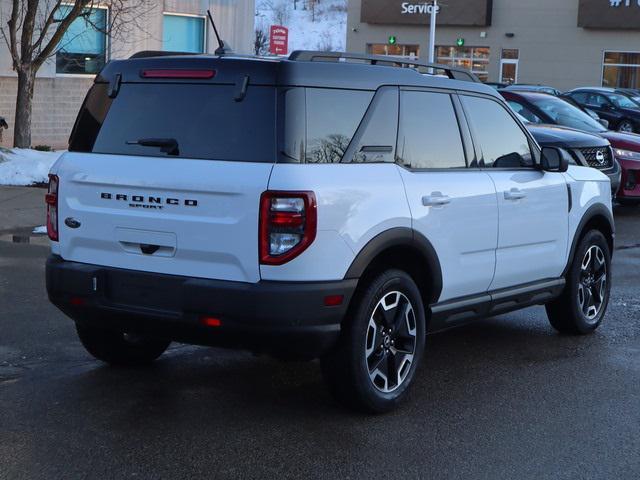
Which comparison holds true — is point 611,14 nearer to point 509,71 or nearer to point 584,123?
point 509,71

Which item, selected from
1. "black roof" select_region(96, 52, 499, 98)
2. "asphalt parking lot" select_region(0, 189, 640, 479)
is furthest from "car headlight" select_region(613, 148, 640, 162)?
"black roof" select_region(96, 52, 499, 98)

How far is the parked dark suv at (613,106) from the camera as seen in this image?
2884 cm

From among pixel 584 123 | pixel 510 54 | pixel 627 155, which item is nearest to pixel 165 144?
pixel 627 155

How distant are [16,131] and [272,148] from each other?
13.8 m

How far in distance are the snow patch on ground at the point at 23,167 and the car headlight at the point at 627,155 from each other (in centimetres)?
867

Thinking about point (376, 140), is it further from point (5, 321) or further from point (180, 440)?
point (5, 321)

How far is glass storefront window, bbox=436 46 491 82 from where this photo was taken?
2192 inches

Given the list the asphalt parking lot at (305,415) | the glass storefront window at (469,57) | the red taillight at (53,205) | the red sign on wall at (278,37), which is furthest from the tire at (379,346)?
the glass storefront window at (469,57)

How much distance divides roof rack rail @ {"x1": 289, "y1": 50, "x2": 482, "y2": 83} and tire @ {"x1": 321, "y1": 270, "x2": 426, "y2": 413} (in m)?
1.24

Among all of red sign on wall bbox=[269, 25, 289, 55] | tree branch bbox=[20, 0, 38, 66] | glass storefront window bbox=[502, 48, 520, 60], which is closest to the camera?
tree branch bbox=[20, 0, 38, 66]

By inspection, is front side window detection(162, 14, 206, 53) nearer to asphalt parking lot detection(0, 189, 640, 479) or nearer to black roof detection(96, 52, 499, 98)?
asphalt parking lot detection(0, 189, 640, 479)

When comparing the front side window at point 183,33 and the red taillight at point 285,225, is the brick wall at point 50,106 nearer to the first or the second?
the front side window at point 183,33

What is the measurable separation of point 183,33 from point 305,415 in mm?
19079

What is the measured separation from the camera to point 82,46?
2202 centimetres
